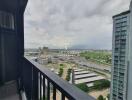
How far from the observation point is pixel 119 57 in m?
3.47

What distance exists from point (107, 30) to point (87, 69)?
117 cm

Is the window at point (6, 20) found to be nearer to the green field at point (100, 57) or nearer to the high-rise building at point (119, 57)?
the high-rise building at point (119, 57)

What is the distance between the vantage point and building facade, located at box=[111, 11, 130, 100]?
2.69m

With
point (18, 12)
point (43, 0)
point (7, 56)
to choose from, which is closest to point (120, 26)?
point (43, 0)

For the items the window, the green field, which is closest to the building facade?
the green field

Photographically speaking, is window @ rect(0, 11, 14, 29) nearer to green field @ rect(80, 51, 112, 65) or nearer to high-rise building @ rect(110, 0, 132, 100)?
high-rise building @ rect(110, 0, 132, 100)

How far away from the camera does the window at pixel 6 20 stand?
107 inches

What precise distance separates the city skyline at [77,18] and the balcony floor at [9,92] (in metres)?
0.85

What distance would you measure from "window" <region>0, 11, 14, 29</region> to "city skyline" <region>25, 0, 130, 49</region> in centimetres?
33

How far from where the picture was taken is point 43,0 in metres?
3.25

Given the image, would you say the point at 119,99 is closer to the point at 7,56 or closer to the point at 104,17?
the point at 104,17

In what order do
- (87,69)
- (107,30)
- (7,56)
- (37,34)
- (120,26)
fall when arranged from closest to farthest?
(7,56) < (120,26) < (107,30) < (87,69) < (37,34)

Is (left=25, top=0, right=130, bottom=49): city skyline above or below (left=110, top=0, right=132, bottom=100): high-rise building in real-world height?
above

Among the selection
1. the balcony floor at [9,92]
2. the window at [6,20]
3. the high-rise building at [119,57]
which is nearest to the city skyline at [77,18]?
the high-rise building at [119,57]
